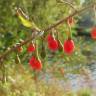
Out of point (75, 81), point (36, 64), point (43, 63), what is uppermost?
point (36, 64)

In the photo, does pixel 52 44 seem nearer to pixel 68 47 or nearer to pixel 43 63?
pixel 68 47

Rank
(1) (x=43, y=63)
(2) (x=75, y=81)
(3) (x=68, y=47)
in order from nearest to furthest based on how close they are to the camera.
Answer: (3) (x=68, y=47)
(1) (x=43, y=63)
(2) (x=75, y=81)

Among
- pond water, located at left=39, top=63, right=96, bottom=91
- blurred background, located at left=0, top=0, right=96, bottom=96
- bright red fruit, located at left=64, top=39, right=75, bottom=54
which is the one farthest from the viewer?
pond water, located at left=39, top=63, right=96, bottom=91

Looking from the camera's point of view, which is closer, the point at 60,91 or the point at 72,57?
the point at 60,91

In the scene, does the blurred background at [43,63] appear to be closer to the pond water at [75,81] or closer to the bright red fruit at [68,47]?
the pond water at [75,81]

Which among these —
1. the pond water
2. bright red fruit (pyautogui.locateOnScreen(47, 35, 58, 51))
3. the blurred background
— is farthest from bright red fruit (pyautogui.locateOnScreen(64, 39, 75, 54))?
the pond water

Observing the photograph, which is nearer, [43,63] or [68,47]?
[68,47]

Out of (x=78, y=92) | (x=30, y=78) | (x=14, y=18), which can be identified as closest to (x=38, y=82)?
(x=30, y=78)

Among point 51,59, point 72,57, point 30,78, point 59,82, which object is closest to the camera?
point 30,78

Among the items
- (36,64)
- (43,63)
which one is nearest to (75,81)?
(43,63)

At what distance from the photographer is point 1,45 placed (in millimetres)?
6500

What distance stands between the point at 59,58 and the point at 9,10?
1.47 meters

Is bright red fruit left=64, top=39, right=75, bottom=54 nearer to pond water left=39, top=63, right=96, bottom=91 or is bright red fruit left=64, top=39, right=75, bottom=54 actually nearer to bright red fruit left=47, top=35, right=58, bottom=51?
bright red fruit left=47, top=35, right=58, bottom=51

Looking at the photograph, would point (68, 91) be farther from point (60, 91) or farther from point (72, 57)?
→ point (72, 57)
